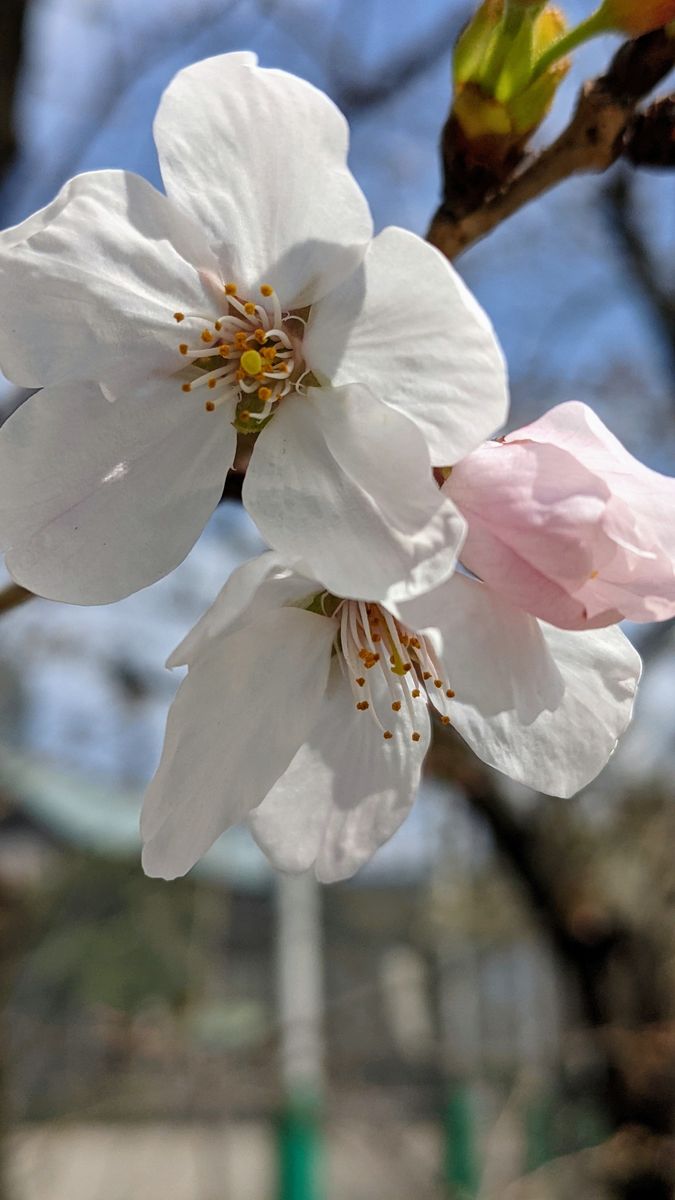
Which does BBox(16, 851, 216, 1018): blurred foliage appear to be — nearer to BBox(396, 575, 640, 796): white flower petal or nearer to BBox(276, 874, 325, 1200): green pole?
BBox(276, 874, 325, 1200): green pole

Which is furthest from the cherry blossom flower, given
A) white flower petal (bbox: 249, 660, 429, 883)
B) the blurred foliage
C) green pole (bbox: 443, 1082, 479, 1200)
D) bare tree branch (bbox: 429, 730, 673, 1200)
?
the blurred foliage

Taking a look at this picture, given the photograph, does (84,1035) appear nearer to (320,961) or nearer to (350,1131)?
(350,1131)

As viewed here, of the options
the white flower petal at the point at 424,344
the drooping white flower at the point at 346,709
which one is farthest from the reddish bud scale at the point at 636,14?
the drooping white flower at the point at 346,709

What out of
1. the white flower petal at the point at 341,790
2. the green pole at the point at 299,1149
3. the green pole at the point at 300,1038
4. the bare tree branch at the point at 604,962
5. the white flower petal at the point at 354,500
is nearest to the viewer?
the white flower petal at the point at 354,500

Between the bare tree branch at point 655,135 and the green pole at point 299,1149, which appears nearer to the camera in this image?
the bare tree branch at point 655,135

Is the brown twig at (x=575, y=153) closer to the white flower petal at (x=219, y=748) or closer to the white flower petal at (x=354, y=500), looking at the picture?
the white flower petal at (x=354, y=500)

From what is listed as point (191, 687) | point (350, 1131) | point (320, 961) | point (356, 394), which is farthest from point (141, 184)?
point (320, 961)

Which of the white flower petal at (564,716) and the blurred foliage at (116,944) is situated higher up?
the white flower petal at (564,716)
